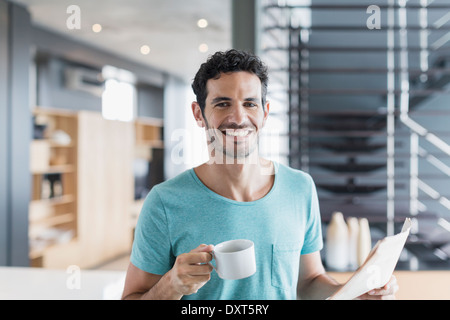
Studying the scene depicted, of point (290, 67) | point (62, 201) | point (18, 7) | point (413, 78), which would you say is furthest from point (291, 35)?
point (62, 201)

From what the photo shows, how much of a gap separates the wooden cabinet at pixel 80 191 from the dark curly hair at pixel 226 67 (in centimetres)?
307

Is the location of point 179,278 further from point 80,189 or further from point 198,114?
point 80,189

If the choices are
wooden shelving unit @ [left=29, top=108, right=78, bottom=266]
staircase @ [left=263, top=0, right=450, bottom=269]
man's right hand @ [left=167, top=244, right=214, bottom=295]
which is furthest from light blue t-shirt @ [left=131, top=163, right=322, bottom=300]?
wooden shelving unit @ [left=29, top=108, right=78, bottom=266]

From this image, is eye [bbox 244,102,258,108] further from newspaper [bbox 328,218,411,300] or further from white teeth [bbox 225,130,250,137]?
newspaper [bbox 328,218,411,300]

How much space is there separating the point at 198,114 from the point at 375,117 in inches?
97.9

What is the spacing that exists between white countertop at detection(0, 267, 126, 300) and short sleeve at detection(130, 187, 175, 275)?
0.99 feet

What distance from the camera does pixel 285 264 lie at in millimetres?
701

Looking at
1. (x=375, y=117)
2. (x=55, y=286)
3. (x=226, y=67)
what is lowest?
(x=55, y=286)

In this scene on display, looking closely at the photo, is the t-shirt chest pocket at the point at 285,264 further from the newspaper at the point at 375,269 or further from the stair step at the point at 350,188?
the stair step at the point at 350,188

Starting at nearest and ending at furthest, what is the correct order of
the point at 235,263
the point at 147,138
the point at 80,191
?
the point at 235,263
the point at 80,191
the point at 147,138

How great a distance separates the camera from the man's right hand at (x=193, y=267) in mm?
547

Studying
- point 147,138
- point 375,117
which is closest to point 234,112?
point 375,117

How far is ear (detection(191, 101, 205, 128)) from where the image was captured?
0.65m
